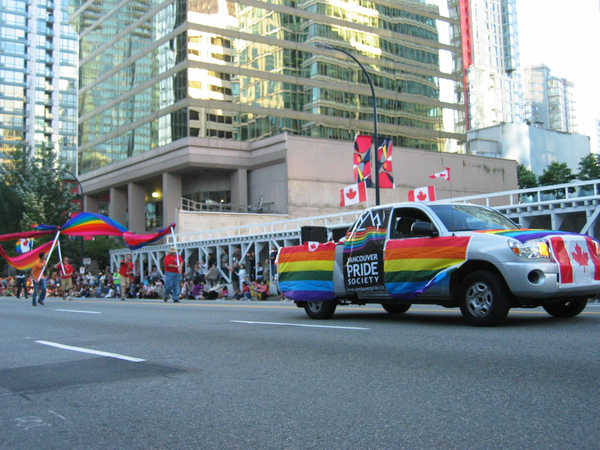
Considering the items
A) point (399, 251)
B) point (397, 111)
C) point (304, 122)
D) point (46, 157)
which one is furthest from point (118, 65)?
point (399, 251)

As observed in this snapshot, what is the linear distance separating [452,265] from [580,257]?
5.77 ft

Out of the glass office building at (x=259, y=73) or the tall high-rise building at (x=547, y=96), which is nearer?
the glass office building at (x=259, y=73)

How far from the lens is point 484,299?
8766mm

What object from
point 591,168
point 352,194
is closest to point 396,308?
point 352,194

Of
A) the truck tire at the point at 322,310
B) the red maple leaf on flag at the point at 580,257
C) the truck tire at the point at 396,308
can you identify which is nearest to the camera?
the red maple leaf on flag at the point at 580,257

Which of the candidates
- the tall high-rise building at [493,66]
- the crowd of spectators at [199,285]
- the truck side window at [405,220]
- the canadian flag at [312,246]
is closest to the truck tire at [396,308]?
the canadian flag at [312,246]

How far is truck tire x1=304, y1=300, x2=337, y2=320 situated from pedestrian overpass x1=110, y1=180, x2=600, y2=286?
1.56 m

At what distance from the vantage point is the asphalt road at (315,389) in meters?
4.03

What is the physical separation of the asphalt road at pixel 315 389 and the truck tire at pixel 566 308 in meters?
0.29

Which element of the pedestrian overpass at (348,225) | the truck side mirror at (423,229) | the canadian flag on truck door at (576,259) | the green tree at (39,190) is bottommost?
the canadian flag on truck door at (576,259)

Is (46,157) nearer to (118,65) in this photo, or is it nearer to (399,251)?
(118,65)

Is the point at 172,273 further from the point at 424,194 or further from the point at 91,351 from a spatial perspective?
the point at 91,351

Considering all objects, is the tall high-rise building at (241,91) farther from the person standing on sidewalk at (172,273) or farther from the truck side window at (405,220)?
the truck side window at (405,220)

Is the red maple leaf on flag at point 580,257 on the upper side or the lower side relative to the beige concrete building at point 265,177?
lower
